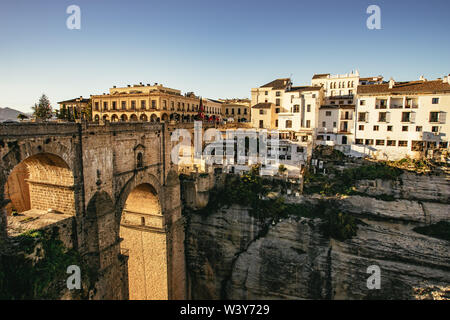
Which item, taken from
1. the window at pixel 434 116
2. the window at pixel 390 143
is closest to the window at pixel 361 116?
the window at pixel 390 143

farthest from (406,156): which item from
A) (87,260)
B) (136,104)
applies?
(136,104)

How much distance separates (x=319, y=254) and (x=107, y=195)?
55.8 ft

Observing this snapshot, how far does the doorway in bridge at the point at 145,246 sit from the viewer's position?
23.4m

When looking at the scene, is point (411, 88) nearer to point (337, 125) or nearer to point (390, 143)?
point (390, 143)

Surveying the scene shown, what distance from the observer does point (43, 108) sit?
39906 millimetres

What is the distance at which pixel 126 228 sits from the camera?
78.7ft

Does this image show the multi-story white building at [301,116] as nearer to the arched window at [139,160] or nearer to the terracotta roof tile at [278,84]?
the terracotta roof tile at [278,84]

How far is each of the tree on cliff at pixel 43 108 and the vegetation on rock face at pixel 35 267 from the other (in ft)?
89.0

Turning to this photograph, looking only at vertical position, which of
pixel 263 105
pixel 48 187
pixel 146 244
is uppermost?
pixel 263 105

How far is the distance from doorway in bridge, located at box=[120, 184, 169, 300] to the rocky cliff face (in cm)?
348

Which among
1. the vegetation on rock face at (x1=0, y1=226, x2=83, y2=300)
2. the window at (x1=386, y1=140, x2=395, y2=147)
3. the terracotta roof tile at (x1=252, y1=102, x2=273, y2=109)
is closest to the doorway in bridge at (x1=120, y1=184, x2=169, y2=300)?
the vegetation on rock face at (x1=0, y1=226, x2=83, y2=300)

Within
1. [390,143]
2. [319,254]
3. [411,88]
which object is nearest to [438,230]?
[319,254]

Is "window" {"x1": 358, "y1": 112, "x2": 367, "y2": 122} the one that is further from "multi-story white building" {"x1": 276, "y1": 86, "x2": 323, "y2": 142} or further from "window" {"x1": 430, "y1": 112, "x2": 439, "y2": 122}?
"window" {"x1": 430, "y1": 112, "x2": 439, "y2": 122}

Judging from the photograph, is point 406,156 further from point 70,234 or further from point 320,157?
point 70,234
